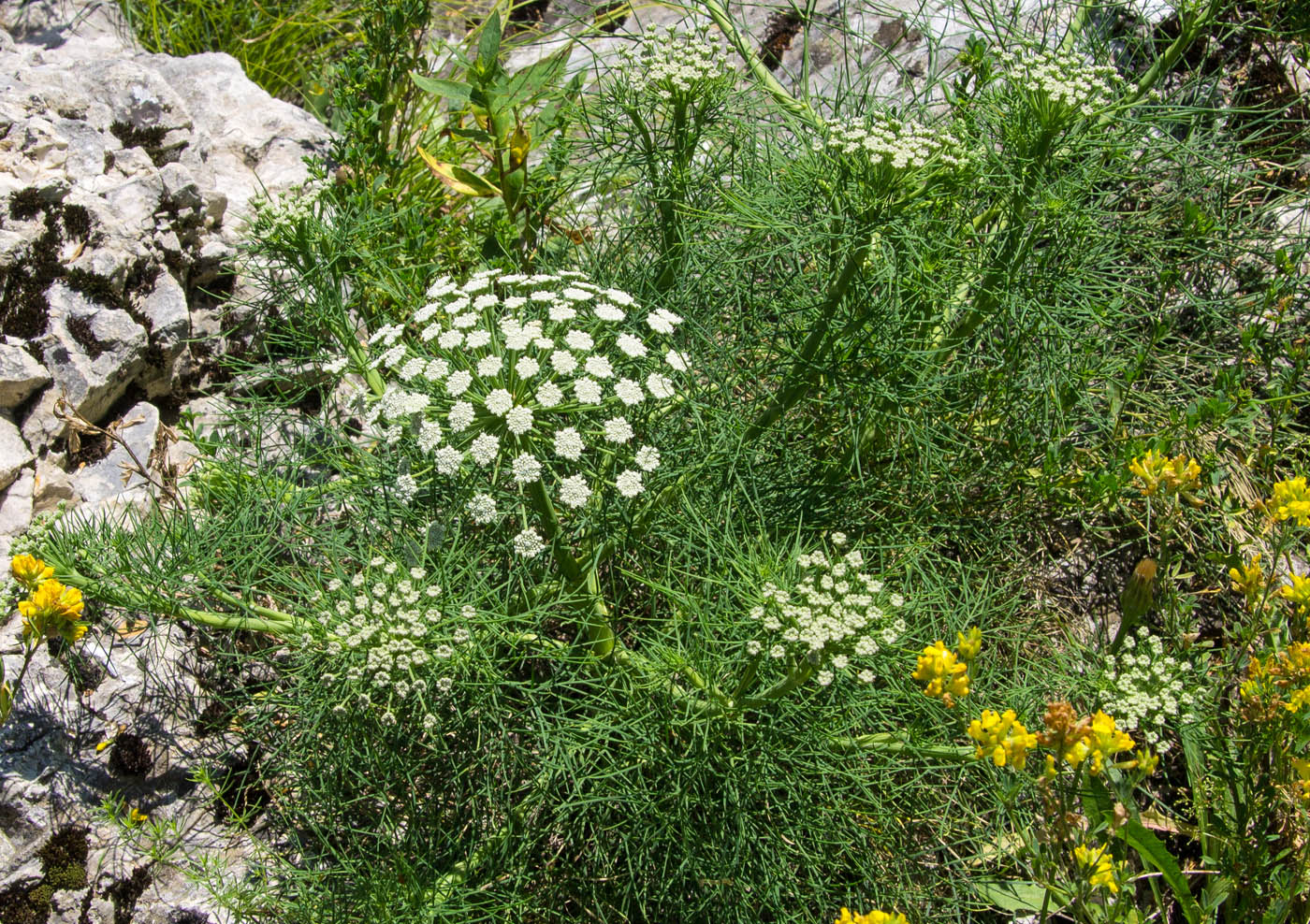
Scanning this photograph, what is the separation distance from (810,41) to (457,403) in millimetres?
3667

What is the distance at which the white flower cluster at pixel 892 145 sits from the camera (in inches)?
98.0

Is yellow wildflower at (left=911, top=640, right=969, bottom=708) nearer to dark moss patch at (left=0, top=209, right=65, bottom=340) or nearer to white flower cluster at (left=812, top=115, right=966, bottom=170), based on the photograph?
white flower cluster at (left=812, top=115, right=966, bottom=170)

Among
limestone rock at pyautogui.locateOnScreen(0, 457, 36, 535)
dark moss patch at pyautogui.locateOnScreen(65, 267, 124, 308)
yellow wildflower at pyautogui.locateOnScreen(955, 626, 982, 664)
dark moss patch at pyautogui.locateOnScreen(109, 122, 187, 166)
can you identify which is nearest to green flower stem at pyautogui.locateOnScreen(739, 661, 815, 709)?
yellow wildflower at pyautogui.locateOnScreen(955, 626, 982, 664)

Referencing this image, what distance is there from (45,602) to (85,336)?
1289 mm

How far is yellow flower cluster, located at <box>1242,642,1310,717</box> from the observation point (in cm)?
270

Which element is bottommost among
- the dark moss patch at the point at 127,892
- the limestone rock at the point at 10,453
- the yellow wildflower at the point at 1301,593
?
the dark moss patch at the point at 127,892

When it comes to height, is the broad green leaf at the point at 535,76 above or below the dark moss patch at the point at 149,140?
above

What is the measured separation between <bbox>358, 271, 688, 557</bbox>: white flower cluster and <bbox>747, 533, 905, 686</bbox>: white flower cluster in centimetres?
48

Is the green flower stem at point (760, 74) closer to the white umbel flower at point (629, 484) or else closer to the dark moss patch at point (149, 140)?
the white umbel flower at point (629, 484)

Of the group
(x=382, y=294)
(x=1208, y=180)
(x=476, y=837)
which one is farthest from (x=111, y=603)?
(x=1208, y=180)

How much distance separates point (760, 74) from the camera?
3.79 metres

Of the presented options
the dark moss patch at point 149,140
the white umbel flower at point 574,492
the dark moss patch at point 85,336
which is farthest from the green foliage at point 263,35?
the white umbel flower at point 574,492

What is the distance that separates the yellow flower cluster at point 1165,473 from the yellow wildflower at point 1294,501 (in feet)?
0.76

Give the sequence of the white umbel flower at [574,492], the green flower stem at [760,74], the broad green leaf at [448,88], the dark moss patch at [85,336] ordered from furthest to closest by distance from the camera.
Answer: the broad green leaf at [448,88] → the dark moss patch at [85,336] → the green flower stem at [760,74] → the white umbel flower at [574,492]
